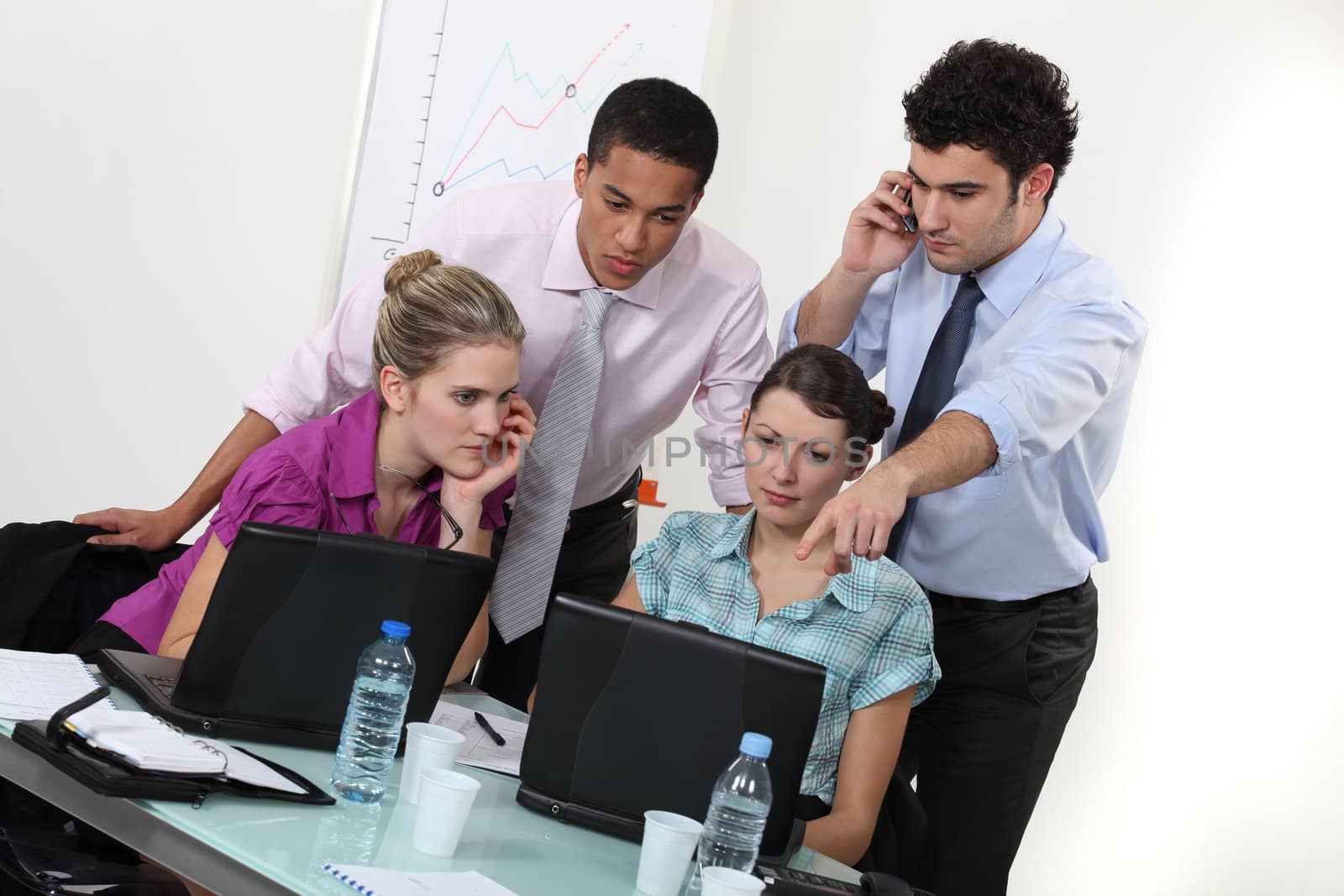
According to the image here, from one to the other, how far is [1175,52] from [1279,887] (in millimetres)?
2111

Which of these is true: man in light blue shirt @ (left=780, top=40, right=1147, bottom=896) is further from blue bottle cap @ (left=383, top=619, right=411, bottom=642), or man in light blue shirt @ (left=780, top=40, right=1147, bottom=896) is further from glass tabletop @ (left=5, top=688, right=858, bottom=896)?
blue bottle cap @ (left=383, top=619, right=411, bottom=642)

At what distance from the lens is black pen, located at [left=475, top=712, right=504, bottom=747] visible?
1.70 metres

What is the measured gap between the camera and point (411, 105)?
9.97 feet

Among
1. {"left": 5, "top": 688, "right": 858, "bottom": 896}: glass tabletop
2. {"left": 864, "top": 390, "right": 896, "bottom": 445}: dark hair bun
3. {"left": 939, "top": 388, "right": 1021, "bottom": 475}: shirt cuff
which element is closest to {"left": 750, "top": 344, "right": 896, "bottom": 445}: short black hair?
{"left": 864, "top": 390, "right": 896, "bottom": 445}: dark hair bun

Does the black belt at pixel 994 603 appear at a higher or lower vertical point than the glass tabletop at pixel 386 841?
higher

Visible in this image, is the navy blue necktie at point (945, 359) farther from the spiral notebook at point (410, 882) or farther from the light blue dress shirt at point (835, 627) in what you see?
the spiral notebook at point (410, 882)

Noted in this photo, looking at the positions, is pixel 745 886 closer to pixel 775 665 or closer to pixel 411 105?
pixel 775 665

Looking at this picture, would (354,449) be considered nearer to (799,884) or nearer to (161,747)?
(161,747)

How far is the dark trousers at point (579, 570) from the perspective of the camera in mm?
2410

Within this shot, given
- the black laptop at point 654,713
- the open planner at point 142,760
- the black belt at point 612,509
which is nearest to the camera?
the open planner at point 142,760

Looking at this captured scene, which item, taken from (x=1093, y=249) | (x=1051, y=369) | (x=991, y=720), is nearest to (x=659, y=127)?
(x=1051, y=369)

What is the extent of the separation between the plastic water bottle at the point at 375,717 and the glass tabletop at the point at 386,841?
0.02 meters

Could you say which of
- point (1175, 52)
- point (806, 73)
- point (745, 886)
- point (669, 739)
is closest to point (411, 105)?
point (806, 73)

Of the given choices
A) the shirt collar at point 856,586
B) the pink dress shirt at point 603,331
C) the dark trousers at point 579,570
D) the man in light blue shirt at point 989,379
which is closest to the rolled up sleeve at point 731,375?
the pink dress shirt at point 603,331
